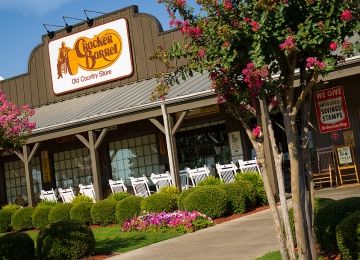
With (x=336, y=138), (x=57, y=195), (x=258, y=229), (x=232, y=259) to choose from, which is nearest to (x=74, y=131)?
(x=57, y=195)

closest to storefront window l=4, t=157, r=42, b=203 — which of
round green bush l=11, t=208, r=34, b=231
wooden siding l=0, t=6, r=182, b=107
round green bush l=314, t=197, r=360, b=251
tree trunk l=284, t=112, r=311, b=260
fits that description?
wooden siding l=0, t=6, r=182, b=107

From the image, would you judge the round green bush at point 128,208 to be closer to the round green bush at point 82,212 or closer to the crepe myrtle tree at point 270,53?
the round green bush at point 82,212

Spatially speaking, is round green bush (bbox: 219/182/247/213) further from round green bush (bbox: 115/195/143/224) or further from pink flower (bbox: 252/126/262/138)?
pink flower (bbox: 252/126/262/138)

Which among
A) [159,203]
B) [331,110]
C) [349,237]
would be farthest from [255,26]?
[331,110]

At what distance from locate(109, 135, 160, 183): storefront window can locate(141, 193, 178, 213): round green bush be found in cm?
551

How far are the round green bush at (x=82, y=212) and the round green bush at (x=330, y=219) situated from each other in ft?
29.9

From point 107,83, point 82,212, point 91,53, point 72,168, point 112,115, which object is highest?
point 91,53

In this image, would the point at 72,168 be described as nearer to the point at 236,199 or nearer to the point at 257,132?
the point at 236,199

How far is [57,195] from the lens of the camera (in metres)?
20.9

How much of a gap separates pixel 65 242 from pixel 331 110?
28.1ft

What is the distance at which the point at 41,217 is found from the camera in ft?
51.0

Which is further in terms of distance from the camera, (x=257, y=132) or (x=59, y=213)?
(x=59, y=213)

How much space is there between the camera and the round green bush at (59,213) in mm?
14992

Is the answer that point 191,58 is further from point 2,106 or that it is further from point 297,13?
point 2,106
